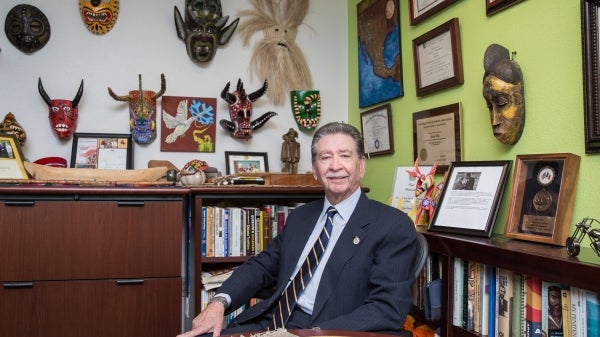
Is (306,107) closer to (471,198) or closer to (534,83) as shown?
(471,198)

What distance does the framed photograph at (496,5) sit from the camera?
5.27 feet

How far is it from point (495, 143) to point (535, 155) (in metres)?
A: 0.24

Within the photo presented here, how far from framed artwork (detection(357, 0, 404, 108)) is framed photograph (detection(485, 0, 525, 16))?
25.1 inches

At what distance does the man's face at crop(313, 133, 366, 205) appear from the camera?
4.92 ft

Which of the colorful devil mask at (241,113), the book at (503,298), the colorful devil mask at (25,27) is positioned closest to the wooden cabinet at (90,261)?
the colorful devil mask at (241,113)

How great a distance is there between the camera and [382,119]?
248 cm

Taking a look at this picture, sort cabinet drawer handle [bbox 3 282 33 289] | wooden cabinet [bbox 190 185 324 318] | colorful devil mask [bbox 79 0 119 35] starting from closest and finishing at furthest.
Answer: cabinet drawer handle [bbox 3 282 33 289], wooden cabinet [bbox 190 185 324 318], colorful devil mask [bbox 79 0 119 35]

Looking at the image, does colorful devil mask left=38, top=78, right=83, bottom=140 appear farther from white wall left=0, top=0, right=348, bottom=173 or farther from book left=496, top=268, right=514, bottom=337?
book left=496, top=268, right=514, bottom=337

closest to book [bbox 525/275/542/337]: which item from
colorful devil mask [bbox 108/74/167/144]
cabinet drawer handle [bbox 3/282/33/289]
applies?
cabinet drawer handle [bbox 3/282/33/289]

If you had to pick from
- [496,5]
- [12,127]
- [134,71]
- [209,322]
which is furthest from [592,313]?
[12,127]

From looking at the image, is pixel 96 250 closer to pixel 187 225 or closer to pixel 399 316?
pixel 187 225

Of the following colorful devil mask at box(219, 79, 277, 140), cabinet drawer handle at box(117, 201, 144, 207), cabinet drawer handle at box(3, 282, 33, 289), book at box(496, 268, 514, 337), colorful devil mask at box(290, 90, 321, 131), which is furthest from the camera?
colorful devil mask at box(290, 90, 321, 131)

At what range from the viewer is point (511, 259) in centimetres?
125

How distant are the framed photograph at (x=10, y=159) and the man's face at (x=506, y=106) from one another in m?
1.93
